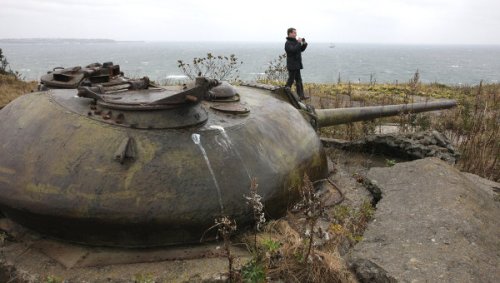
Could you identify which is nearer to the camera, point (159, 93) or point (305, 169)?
point (159, 93)

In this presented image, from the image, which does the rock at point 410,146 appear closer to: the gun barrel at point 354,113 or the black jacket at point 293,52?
the gun barrel at point 354,113

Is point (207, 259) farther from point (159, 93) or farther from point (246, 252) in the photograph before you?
point (159, 93)

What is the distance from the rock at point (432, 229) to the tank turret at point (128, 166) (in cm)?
86

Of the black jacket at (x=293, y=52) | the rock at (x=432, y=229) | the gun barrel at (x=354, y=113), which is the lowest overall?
the rock at (x=432, y=229)

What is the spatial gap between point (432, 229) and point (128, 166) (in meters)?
2.34

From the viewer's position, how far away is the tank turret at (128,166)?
9.38 ft

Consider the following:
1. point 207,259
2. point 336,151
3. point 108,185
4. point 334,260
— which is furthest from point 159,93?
point 336,151

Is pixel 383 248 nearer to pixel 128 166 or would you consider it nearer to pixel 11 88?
pixel 128 166

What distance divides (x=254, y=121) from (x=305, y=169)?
618 mm

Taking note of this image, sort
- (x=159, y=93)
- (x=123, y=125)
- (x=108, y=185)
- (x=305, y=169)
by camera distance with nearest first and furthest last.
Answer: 1. (x=108, y=185)
2. (x=123, y=125)
3. (x=159, y=93)
4. (x=305, y=169)

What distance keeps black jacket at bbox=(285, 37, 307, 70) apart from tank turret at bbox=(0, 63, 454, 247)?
5.82 metres

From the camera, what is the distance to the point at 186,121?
125 inches

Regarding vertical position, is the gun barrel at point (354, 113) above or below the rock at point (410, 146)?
above

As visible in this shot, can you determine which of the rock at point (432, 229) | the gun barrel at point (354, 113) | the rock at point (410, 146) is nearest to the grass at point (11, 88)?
the gun barrel at point (354, 113)
